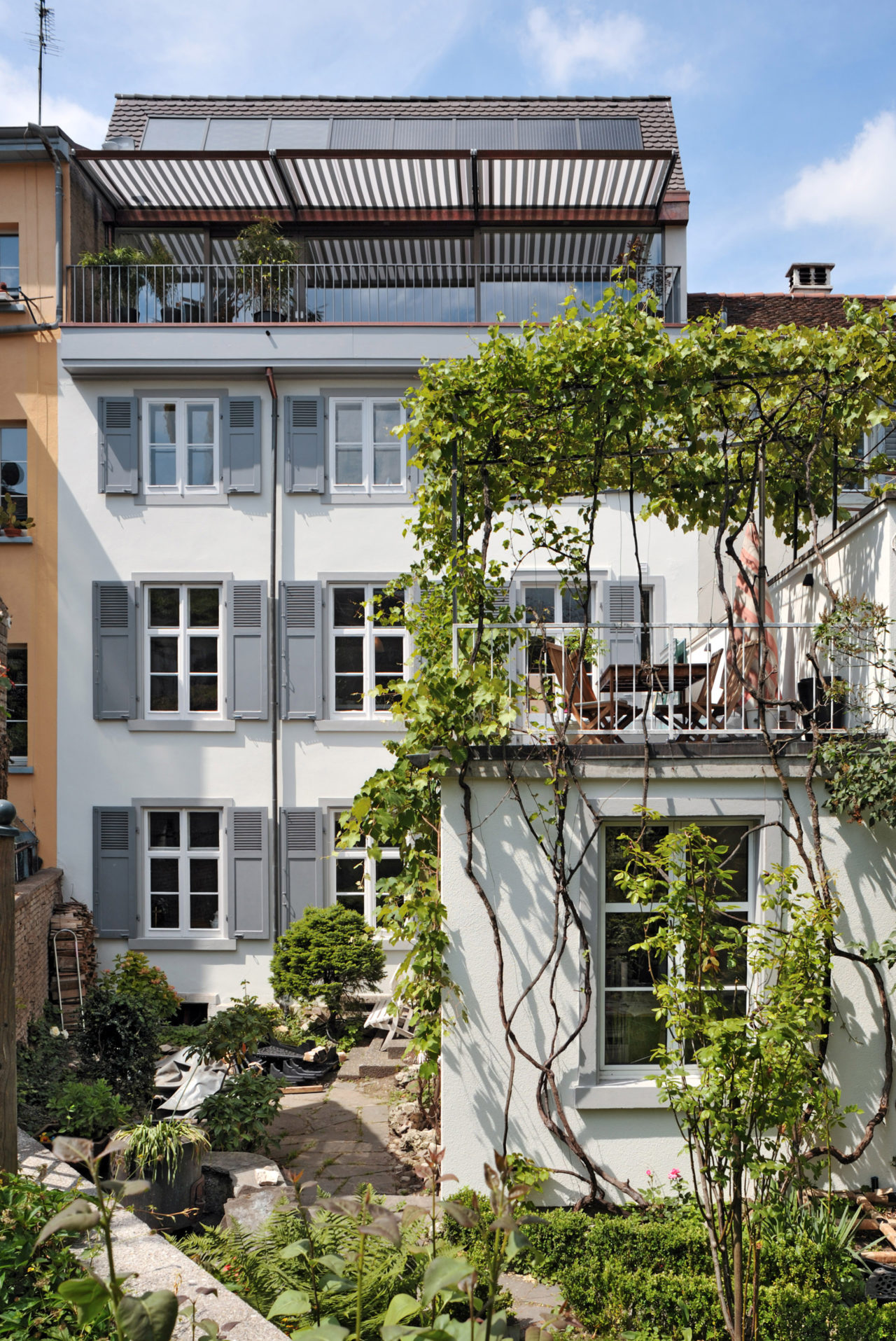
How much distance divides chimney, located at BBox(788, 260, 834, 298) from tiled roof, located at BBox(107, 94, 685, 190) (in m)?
2.77

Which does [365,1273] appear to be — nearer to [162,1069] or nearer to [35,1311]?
[35,1311]

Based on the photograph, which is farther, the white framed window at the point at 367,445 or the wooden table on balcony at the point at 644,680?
the white framed window at the point at 367,445

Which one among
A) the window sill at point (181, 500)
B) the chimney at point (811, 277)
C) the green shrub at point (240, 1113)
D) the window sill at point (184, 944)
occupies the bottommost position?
the window sill at point (184, 944)

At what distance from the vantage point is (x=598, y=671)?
25.8 ft

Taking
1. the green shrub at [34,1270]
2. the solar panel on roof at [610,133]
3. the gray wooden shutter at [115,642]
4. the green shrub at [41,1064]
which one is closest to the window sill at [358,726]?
the gray wooden shutter at [115,642]

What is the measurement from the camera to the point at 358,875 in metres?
12.2

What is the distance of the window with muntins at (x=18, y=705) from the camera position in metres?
12.0

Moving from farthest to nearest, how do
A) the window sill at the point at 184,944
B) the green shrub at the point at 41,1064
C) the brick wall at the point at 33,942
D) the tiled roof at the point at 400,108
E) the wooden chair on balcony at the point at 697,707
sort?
the tiled roof at the point at 400,108
the window sill at the point at 184,944
the brick wall at the point at 33,942
the green shrub at the point at 41,1064
the wooden chair on balcony at the point at 697,707

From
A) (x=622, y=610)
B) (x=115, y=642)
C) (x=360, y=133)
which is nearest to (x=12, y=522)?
(x=115, y=642)

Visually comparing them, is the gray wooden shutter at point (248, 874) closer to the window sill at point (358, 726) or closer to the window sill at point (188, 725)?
the window sill at point (188, 725)

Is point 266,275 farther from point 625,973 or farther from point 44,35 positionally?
point 625,973

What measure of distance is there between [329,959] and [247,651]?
3.81m

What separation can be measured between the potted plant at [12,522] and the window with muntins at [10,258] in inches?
116

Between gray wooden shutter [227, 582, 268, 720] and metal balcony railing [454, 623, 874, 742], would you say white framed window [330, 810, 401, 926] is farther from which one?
metal balcony railing [454, 623, 874, 742]
